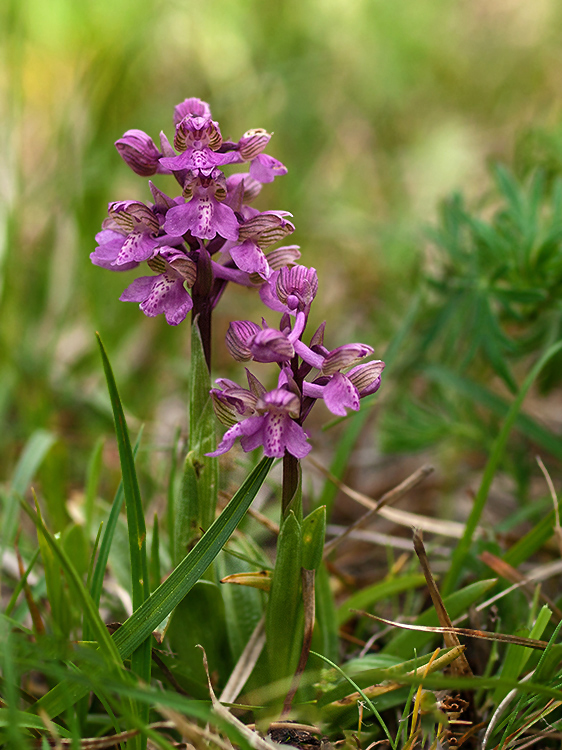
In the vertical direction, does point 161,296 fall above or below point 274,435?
above

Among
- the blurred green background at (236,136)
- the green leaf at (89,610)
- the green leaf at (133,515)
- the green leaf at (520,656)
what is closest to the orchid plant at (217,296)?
the green leaf at (133,515)

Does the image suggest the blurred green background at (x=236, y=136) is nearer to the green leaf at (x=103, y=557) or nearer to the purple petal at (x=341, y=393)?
the green leaf at (x=103, y=557)

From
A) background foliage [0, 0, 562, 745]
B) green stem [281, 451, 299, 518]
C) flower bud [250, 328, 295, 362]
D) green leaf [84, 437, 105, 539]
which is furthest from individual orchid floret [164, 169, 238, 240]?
green leaf [84, 437, 105, 539]

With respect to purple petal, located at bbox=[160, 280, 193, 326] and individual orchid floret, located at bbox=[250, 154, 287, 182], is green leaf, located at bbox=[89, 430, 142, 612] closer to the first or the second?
purple petal, located at bbox=[160, 280, 193, 326]

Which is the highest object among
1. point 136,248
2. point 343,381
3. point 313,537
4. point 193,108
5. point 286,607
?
point 193,108

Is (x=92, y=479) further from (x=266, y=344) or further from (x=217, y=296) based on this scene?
(x=266, y=344)

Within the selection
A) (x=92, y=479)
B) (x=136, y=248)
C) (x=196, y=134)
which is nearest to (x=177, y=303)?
(x=136, y=248)

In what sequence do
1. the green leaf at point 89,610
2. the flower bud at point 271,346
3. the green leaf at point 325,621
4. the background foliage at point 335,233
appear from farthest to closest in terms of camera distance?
1. the background foliage at point 335,233
2. the green leaf at point 325,621
3. the flower bud at point 271,346
4. the green leaf at point 89,610

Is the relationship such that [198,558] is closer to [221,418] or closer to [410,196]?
[221,418]
